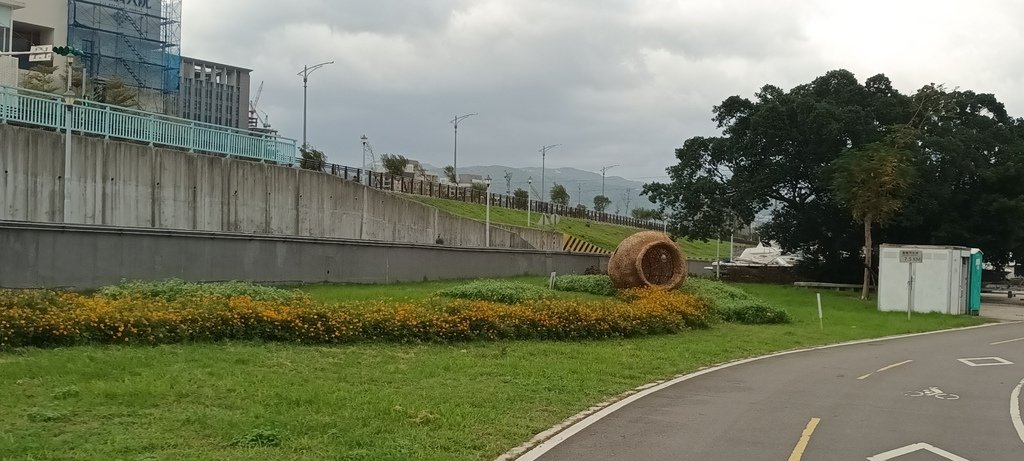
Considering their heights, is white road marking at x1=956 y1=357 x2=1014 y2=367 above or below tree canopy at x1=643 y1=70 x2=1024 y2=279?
below

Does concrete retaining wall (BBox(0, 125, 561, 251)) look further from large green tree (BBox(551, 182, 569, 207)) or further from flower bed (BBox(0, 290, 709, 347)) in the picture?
large green tree (BBox(551, 182, 569, 207))

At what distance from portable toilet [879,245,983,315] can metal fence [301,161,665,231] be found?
17187 millimetres

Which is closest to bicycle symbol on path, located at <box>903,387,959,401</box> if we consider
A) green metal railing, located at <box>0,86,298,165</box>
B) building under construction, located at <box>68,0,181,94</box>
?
green metal railing, located at <box>0,86,298,165</box>

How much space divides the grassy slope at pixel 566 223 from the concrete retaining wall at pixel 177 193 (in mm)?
13735

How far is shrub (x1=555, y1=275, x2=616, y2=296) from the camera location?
91.4ft

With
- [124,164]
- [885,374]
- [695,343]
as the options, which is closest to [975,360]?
[885,374]

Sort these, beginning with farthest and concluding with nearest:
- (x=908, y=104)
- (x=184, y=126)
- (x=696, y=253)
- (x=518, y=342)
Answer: (x=696, y=253) < (x=908, y=104) < (x=184, y=126) < (x=518, y=342)

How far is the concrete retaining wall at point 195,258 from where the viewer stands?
17.9 m

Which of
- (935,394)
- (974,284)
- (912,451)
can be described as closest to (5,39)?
(935,394)

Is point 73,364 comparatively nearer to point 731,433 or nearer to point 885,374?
point 731,433

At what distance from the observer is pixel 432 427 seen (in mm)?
9047

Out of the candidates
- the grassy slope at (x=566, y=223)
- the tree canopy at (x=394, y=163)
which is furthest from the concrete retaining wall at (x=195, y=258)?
the tree canopy at (x=394, y=163)

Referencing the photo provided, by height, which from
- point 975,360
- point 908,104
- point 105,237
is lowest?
point 975,360

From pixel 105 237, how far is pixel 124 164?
606 cm
